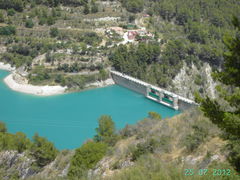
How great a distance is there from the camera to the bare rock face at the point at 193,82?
32.3 meters

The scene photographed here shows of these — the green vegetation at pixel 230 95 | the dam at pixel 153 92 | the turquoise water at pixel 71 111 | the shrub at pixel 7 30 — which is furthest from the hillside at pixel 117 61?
the turquoise water at pixel 71 111

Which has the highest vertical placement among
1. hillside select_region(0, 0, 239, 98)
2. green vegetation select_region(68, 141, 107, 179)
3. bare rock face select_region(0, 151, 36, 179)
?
green vegetation select_region(68, 141, 107, 179)

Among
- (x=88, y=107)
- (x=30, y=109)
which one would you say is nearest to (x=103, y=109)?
(x=88, y=107)

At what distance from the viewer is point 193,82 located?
3341cm

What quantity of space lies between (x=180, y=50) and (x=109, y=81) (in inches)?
304

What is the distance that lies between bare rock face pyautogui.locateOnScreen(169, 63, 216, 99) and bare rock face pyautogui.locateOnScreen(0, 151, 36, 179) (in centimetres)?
1891

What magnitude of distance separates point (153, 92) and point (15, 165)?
16582 mm

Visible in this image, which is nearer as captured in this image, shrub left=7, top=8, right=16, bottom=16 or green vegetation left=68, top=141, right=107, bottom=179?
green vegetation left=68, top=141, right=107, bottom=179

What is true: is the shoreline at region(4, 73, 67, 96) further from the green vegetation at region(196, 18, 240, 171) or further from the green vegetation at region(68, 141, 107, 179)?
the green vegetation at region(196, 18, 240, 171)

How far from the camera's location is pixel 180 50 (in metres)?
35.0

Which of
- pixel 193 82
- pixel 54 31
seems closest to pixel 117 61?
pixel 193 82

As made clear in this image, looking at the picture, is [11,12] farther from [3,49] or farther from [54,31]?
[54,31]

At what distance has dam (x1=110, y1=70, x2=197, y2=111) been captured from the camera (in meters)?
27.3

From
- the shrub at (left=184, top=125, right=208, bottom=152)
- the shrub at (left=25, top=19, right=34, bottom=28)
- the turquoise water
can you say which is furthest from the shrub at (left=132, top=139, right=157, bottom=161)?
the shrub at (left=25, top=19, right=34, bottom=28)
